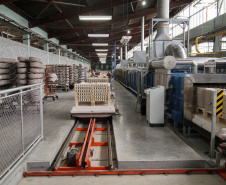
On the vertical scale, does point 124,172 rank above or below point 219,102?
below

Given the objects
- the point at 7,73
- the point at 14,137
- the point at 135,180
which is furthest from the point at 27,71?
the point at 135,180

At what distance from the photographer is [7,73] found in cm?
827

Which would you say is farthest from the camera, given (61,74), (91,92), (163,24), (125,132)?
(61,74)

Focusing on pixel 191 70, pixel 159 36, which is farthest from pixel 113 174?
pixel 159 36

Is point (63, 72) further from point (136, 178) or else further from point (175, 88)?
point (136, 178)

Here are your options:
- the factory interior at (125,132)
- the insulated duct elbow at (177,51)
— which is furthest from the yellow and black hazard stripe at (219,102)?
the insulated duct elbow at (177,51)

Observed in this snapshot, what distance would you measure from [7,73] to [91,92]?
11.0 ft

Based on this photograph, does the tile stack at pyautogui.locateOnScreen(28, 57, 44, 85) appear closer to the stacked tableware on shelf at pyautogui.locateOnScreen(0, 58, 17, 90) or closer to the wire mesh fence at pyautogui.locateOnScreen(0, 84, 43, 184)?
the stacked tableware on shelf at pyautogui.locateOnScreen(0, 58, 17, 90)

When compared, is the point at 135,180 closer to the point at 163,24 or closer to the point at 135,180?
the point at 135,180

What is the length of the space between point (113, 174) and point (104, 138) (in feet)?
8.64

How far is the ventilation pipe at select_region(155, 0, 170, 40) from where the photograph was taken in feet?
35.9

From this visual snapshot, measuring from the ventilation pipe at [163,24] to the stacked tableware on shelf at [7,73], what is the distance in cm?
689

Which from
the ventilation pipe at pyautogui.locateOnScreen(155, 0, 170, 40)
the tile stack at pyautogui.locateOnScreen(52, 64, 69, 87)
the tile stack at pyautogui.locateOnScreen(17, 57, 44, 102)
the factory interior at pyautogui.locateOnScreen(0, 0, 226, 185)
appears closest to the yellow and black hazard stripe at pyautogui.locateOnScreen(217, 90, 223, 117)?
the factory interior at pyautogui.locateOnScreen(0, 0, 226, 185)

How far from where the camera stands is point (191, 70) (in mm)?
8344
